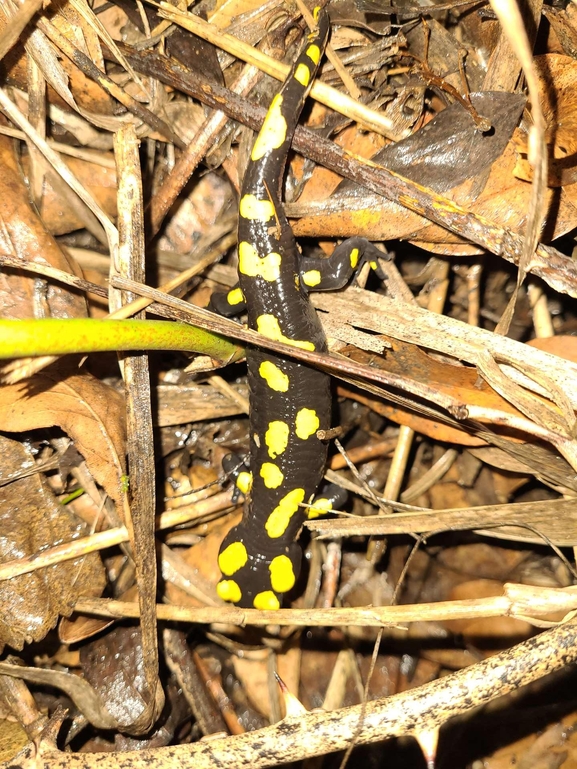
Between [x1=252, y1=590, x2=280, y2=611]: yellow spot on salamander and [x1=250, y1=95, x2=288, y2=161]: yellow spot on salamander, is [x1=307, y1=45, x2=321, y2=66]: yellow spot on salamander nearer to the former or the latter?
[x1=250, y1=95, x2=288, y2=161]: yellow spot on salamander

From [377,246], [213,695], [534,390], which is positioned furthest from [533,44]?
[213,695]

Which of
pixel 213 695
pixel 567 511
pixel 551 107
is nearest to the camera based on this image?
pixel 551 107

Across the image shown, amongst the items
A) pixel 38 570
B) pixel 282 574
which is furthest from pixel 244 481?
pixel 38 570

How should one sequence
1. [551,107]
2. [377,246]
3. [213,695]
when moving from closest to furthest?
[551,107]
[377,246]
[213,695]

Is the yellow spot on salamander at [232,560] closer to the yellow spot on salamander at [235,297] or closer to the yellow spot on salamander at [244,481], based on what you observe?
the yellow spot on salamander at [244,481]

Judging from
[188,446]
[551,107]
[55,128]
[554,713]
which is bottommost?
[554,713]

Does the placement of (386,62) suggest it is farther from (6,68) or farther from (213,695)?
(213,695)

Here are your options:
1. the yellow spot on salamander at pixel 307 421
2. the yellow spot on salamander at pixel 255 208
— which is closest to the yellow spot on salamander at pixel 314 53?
the yellow spot on salamander at pixel 255 208
